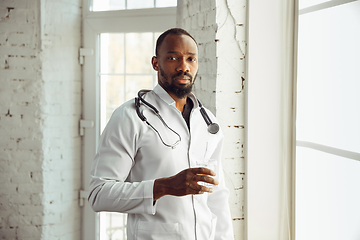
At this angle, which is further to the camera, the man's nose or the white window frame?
the white window frame

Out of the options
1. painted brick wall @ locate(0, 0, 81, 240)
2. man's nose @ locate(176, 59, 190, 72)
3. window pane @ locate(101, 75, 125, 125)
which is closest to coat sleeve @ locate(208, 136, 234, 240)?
man's nose @ locate(176, 59, 190, 72)

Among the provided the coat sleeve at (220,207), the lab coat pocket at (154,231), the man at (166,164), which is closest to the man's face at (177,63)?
the man at (166,164)

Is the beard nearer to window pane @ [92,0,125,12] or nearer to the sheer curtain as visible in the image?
the sheer curtain

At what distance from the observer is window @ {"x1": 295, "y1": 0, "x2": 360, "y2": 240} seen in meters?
1.34

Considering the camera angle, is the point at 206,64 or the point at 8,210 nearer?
the point at 206,64

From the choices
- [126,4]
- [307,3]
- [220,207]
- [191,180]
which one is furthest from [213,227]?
[126,4]

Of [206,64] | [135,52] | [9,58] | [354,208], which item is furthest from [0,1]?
[354,208]

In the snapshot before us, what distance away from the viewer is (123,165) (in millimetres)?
1113

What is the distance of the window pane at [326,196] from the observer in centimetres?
135

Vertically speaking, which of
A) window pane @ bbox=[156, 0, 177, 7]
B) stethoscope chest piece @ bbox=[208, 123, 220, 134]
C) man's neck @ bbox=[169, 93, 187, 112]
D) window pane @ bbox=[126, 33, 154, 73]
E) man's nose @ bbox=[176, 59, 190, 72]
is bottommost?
stethoscope chest piece @ bbox=[208, 123, 220, 134]

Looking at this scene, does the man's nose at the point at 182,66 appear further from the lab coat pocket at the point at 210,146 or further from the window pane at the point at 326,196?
the window pane at the point at 326,196

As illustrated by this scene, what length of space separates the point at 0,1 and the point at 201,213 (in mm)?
2303

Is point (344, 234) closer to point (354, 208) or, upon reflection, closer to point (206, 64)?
point (354, 208)

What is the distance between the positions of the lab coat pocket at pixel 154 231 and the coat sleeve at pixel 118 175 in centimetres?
10
